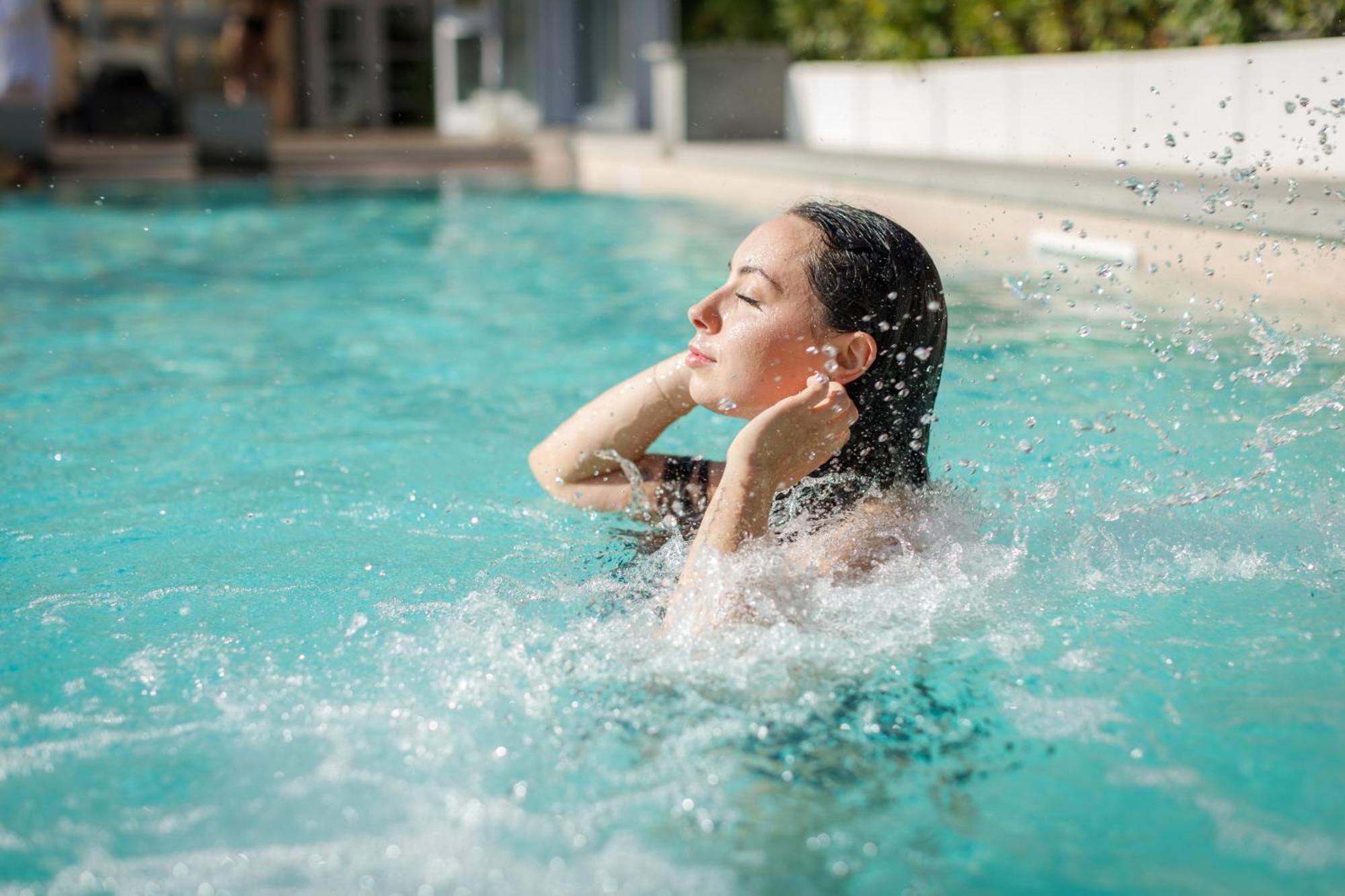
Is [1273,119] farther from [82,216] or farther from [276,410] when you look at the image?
[82,216]

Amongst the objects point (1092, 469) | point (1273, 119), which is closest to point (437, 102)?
point (1273, 119)

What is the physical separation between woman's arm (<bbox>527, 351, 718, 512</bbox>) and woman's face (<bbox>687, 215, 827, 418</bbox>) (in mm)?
467

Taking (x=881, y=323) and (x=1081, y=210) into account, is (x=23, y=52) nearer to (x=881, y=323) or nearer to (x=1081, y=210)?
(x=1081, y=210)

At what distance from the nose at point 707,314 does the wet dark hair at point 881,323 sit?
203mm

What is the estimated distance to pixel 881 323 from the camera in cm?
271

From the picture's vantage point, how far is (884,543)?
284 centimetres

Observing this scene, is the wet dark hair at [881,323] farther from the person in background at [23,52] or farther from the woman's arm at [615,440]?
the person in background at [23,52]

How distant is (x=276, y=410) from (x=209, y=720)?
3.07 meters

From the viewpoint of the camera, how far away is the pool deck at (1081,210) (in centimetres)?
604

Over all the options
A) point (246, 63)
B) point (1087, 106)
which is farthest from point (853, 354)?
point (246, 63)

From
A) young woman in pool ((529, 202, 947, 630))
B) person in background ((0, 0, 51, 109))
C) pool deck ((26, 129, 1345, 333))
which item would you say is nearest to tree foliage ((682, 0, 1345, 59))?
pool deck ((26, 129, 1345, 333))

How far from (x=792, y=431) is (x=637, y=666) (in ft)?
1.78

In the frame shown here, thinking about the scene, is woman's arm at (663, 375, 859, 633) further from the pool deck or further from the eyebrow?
Answer: the pool deck

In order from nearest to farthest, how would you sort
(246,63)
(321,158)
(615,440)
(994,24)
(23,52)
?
1. (615,440)
2. (994,24)
3. (23,52)
4. (321,158)
5. (246,63)
